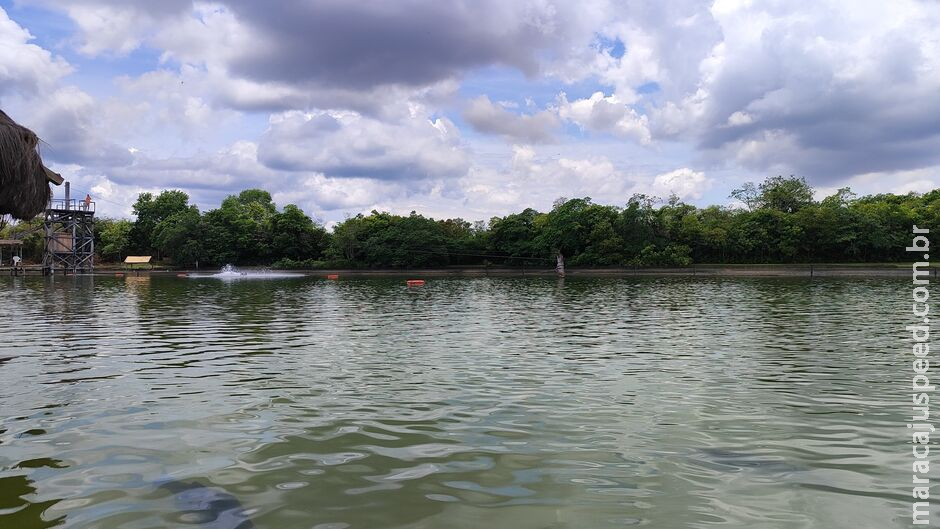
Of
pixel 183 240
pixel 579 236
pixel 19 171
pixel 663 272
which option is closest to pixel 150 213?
pixel 183 240

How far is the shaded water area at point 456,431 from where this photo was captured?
5.32m

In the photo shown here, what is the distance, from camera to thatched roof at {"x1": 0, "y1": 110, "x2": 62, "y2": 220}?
6.06m

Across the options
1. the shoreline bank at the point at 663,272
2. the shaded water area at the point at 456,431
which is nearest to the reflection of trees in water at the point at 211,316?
the shaded water area at the point at 456,431

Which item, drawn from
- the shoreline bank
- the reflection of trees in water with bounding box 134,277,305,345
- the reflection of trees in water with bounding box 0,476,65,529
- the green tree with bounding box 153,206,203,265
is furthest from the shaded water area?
the green tree with bounding box 153,206,203,265

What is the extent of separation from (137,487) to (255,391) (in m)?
4.27

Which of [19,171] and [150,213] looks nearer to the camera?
[19,171]

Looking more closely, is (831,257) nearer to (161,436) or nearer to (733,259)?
(733,259)

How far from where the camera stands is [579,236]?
8250 cm

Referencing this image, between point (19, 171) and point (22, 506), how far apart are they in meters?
3.47

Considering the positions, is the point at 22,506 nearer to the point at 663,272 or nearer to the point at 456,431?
the point at 456,431

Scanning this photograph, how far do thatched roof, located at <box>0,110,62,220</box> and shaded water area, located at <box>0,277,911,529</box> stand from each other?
2.92 metres

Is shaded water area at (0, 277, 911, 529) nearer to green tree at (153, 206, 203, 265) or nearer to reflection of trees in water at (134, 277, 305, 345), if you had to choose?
reflection of trees in water at (134, 277, 305, 345)

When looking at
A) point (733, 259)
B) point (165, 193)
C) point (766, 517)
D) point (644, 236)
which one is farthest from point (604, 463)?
point (165, 193)

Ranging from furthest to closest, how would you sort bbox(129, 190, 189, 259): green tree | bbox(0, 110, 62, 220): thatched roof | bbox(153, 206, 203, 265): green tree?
bbox(129, 190, 189, 259): green tree
bbox(153, 206, 203, 265): green tree
bbox(0, 110, 62, 220): thatched roof
